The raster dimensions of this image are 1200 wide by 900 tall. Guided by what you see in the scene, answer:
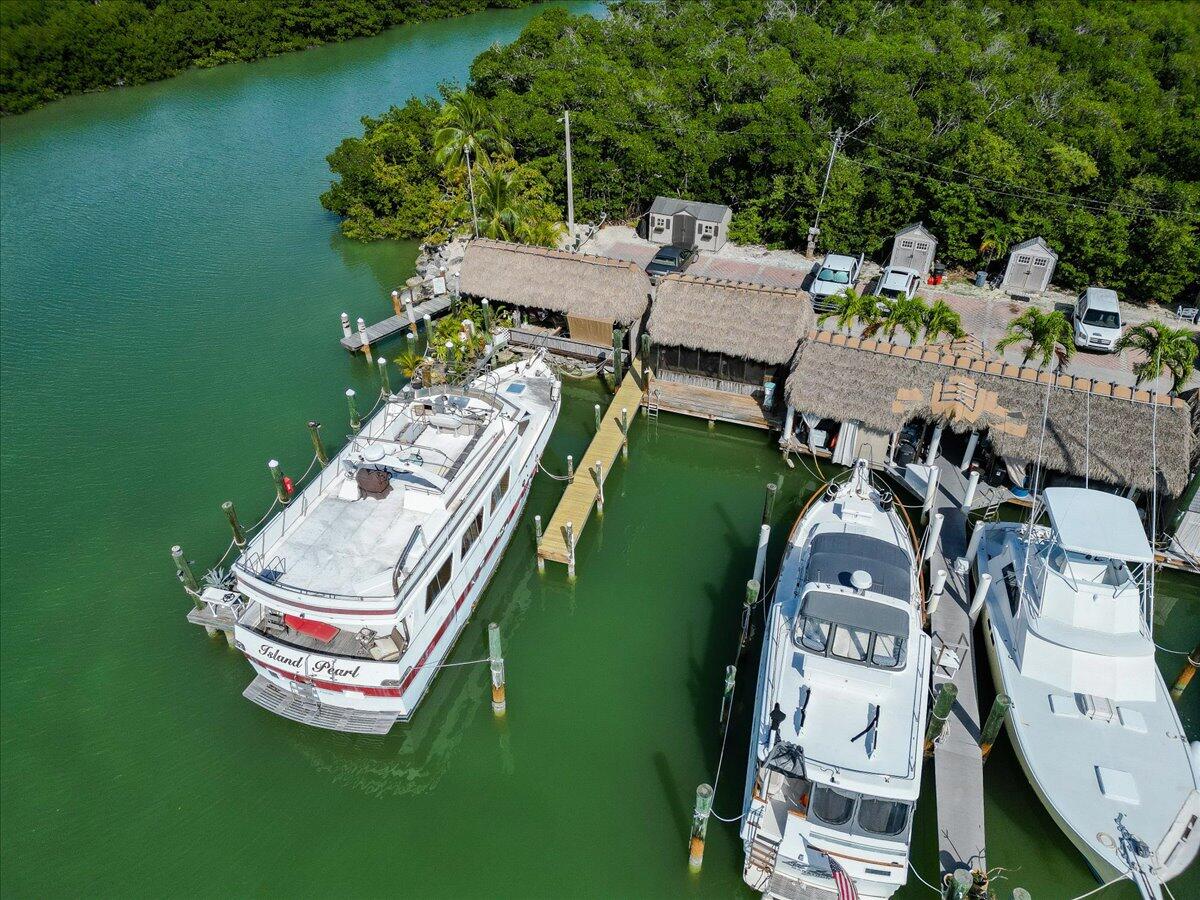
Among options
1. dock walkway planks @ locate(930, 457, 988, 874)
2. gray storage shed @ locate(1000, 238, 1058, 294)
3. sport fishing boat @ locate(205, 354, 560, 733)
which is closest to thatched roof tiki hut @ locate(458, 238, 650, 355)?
sport fishing boat @ locate(205, 354, 560, 733)

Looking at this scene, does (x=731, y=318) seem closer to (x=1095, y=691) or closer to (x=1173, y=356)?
(x=1173, y=356)

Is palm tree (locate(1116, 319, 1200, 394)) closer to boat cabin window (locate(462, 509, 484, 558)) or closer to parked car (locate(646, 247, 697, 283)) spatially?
parked car (locate(646, 247, 697, 283))

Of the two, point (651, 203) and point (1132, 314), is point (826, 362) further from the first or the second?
point (651, 203)

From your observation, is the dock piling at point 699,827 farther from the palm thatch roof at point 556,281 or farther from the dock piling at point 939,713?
the palm thatch roof at point 556,281

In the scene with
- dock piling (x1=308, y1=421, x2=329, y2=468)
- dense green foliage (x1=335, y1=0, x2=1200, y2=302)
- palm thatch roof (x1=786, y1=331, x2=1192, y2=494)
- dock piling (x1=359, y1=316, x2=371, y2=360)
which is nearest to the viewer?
palm thatch roof (x1=786, y1=331, x2=1192, y2=494)

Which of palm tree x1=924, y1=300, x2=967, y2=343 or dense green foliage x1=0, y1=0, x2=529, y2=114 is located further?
dense green foliage x1=0, y1=0, x2=529, y2=114

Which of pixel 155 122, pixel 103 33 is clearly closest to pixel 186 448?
pixel 155 122
